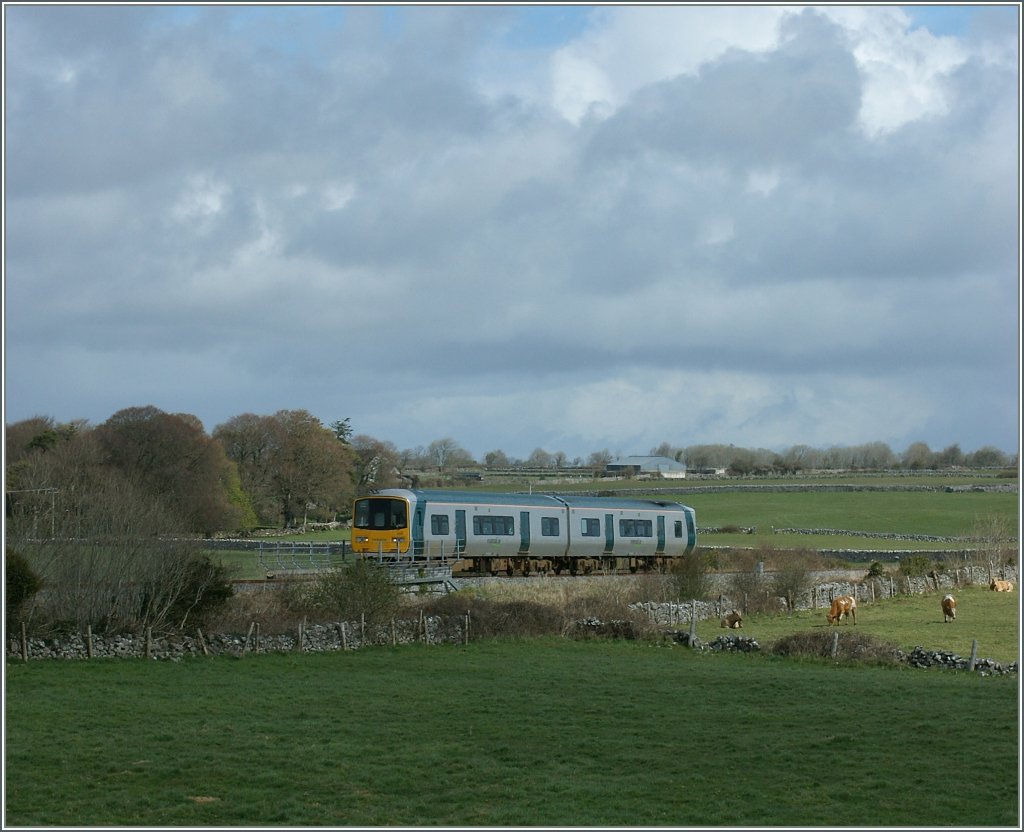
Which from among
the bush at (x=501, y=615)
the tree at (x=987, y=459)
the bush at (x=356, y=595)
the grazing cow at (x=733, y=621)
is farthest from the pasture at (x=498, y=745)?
the tree at (x=987, y=459)

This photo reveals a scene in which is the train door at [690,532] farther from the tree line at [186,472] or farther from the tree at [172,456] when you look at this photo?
the tree at [172,456]

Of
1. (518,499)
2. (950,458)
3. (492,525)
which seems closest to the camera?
(492,525)

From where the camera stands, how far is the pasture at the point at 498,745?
11914 mm

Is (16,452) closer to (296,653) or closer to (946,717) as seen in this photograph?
(296,653)

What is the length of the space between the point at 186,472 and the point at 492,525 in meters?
23.4

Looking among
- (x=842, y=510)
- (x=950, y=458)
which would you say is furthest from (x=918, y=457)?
(x=842, y=510)

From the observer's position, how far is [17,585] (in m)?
20.9

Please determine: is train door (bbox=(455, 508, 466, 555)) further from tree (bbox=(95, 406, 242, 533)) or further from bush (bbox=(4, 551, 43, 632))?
tree (bbox=(95, 406, 242, 533))

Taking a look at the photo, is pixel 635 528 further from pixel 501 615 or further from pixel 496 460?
pixel 496 460

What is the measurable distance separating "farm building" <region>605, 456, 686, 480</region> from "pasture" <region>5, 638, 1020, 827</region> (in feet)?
323

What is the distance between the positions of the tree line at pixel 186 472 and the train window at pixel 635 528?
728 cm

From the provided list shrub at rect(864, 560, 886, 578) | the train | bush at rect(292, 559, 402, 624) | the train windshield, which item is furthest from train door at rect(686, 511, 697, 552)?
bush at rect(292, 559, 402, 624)

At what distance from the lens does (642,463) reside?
126625 millimetres

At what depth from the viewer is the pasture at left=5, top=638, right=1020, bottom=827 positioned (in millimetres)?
11914
